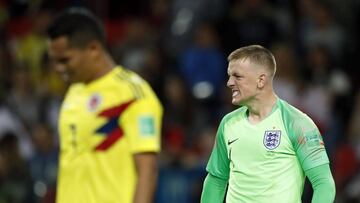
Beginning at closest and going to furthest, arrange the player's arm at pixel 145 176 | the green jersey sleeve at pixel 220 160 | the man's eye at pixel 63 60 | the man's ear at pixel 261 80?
the man's ear at pixel 261 80, the green jersey sleeve at pixel 220 160, the player's arm at pixel 145 176, the man's eye at pixel 63 60

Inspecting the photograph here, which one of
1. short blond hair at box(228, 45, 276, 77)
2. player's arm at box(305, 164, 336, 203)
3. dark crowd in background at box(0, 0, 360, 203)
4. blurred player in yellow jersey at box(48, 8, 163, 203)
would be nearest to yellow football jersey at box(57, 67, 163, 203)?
blurred player in yellow jersey at box(48, 8, 163, 203)

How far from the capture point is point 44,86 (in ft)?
46.3

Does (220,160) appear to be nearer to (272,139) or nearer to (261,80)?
(272,139)

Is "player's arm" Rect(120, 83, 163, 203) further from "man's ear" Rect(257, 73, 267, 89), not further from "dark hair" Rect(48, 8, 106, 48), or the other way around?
"man's ear" Rect(257, 73, 267, 89)

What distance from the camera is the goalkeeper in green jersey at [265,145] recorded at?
16.0ft

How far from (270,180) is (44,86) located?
30.9 ft

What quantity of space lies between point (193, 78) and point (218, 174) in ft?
26.2

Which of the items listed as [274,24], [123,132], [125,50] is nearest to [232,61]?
[123,132]

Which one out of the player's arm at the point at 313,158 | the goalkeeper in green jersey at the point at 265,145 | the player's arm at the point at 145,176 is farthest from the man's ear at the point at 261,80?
the player's arm at the point at 145,176

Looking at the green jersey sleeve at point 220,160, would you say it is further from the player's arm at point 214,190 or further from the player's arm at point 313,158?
the player's arm at point 313,158

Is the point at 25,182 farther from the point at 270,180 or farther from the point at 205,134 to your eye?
the point at 270,180

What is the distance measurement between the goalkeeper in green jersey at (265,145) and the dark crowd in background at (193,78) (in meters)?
4.99

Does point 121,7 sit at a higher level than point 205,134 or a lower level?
higher

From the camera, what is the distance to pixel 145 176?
19.6ft
